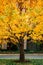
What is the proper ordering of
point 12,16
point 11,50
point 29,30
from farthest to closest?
point 11,50, point 29,30, point 12,16

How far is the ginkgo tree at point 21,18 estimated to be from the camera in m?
13.8

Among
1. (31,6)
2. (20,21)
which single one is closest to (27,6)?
(31,6)

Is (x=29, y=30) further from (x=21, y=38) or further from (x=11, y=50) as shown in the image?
(x=11, y=50)

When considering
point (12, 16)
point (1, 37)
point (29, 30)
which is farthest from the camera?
point (1, 37)

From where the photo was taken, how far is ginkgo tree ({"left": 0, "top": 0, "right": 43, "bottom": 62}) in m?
13.8

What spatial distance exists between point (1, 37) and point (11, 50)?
14484 millimetres

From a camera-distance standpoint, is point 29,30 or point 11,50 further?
point 11,50

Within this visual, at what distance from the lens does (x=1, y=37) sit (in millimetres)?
15781

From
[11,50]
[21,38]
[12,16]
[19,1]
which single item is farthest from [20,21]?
[11,50]

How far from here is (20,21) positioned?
46.1ft

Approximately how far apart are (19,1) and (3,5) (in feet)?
4.11

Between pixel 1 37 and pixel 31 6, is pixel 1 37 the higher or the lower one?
the lower one

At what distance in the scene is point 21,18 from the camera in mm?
13773

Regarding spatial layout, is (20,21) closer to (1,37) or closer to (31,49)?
(1,37)
